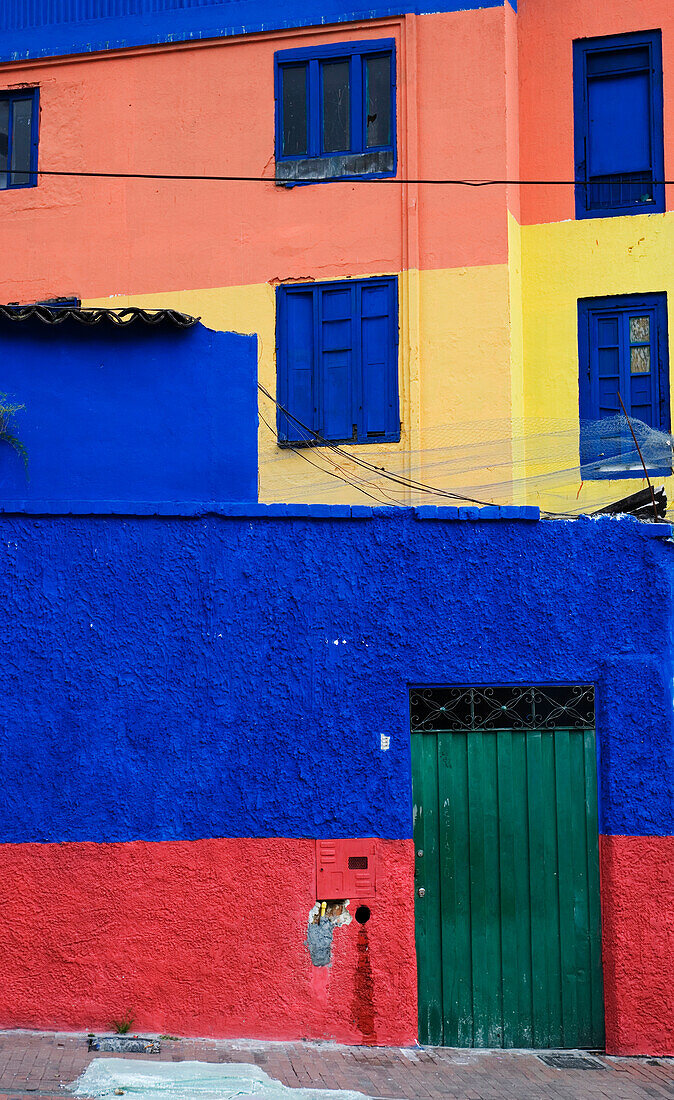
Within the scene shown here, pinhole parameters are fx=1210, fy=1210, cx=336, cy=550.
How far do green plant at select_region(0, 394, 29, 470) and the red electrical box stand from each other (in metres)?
3.43

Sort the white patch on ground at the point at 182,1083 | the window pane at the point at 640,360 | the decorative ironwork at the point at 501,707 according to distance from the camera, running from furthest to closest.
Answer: the window pane at the point at 640,360 < the decorative ironwork at the point at 501,707 < the white patch on ground at the point at 182,1083

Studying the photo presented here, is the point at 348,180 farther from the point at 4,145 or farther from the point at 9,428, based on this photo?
the point at 9,428

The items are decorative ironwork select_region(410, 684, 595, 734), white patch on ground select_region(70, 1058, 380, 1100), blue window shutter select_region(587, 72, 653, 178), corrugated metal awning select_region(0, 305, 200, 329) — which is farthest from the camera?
blue window shutter select_region(587, 72, 653, 178)

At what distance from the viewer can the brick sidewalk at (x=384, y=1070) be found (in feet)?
22.1

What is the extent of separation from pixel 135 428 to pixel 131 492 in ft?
1.50

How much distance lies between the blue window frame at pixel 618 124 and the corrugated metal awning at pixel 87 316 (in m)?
6.67

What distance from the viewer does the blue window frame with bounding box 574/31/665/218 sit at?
43.9ft

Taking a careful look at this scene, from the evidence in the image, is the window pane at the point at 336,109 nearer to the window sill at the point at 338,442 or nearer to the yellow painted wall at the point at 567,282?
the yellow painted wall at the point at 567,282

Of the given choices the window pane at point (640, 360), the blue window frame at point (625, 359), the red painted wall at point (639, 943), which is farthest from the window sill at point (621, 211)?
the red painted wall at point (639, 943)

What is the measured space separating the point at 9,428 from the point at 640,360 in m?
7.37

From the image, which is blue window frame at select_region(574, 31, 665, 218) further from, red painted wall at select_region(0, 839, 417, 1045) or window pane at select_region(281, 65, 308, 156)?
red painted wall at select_region(0, 839, 417, 1045)

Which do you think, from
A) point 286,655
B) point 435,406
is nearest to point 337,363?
point 435,406

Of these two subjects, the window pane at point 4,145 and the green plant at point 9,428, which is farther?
the window pane at point 4,145

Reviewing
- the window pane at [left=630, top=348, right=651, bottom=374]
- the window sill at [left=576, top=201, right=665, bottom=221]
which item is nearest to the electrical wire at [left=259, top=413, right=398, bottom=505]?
the window pane at [left=630, top=348, right=651, bottom=374]
